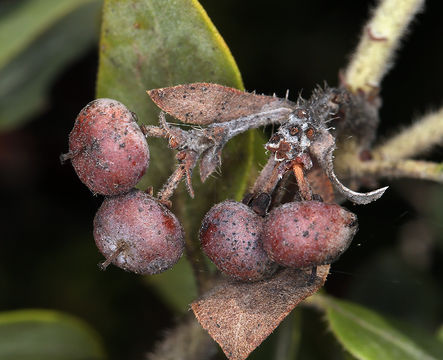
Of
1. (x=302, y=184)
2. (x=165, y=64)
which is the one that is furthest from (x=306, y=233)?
(x=165, y=64)

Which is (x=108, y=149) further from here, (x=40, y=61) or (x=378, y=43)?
(x=40, y=61)

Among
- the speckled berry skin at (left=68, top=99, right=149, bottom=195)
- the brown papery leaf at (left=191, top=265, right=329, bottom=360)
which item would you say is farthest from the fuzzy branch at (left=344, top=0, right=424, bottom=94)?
the speckled berry skin at (left=68, top=99, right=149, bottom=195)

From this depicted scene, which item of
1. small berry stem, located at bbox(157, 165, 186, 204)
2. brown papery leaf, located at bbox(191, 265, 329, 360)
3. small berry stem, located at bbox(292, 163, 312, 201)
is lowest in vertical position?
brown papery leaf, located at bbox(191, 265, 329, 360)

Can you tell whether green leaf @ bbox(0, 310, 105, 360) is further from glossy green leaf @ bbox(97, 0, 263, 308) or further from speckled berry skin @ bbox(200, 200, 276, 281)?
speckled berry skin @ bbox(200, 200, 276, 281)

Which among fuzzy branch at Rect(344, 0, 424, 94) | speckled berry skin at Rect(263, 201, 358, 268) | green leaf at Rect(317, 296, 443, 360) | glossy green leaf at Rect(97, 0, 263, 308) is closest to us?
speckled berry skin at Rect(263, 201, 358, 268)

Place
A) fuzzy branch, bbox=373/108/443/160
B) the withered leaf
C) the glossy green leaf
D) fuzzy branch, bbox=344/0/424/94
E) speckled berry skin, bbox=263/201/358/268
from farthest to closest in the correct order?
fuzzy branch, bbox=373/108/443/160, fuzzy branch, bbox=344/0/424/94, the glossy green leaf, the withered leaf, speckled berry skin, bbox=263/201/358/268

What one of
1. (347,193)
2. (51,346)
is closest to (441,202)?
(347,193)
